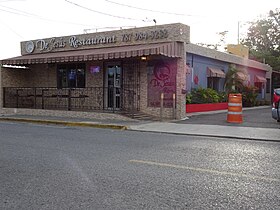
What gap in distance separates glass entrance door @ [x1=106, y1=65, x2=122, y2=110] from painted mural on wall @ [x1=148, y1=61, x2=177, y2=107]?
1.99 meters

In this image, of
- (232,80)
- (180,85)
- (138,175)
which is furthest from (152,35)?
(138,175)

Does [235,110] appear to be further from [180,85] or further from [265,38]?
[265,38]

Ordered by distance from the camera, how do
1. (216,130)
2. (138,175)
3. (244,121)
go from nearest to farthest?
(138,175)
(216,130)
(244,121)

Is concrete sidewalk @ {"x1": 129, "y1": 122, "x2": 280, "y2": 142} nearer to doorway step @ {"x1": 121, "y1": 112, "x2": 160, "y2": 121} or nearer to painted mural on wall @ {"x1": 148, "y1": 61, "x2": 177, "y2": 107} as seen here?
doorway step @ {"x1": 121, "y1": 112, "x2": 160, "y2": 121}

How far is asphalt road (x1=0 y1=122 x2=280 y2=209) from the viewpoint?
4516mm

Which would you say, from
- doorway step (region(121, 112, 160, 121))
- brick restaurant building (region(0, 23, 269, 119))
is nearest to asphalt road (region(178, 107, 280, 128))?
brick restaurant building (region(0, 23, 269, 119))

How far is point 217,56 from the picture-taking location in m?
23.2

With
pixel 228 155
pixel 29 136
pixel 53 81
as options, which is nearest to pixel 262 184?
pixel 228 155

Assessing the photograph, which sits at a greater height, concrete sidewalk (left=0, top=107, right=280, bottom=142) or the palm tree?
the palm tree

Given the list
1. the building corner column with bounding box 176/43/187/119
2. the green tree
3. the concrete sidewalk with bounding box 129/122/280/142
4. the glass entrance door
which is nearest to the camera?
the concrete sidewalk with bounding box 129/122/280/142

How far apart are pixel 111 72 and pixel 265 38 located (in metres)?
31.0

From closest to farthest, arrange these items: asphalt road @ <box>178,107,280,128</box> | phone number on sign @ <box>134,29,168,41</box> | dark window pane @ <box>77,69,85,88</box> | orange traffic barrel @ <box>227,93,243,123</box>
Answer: asphalt road @ <box>178,107,280,128</box> < orange traffic barrel @ <box>227,93,243,123</box> < phone number on sign @ <box>134,29,168,41</box> < dark window pane @ <box>77,69,85,88</box>

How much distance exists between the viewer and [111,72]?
19125 mm

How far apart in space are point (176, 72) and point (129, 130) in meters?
4.58
